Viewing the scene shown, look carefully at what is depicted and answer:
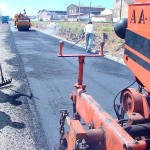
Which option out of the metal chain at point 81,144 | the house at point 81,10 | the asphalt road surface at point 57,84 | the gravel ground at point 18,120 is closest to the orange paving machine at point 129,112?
the metal chain at point 81,144

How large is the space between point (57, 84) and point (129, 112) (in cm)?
512

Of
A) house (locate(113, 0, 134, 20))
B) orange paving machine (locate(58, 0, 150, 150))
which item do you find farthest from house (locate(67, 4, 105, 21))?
orange paving machine (locate(58, 0, 150, 150))

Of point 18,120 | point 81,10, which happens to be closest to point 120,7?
point 81,10

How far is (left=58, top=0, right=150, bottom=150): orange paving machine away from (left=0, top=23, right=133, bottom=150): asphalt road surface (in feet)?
5.65

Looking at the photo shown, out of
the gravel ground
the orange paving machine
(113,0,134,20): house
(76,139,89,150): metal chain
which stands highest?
→ (113,0,134,20): house

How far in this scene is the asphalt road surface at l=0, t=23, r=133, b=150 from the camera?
5.51m

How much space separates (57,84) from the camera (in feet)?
26.7

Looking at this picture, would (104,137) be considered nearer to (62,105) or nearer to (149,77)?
(149,77)

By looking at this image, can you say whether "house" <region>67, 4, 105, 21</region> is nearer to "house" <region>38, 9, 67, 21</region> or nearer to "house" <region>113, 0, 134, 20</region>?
"house" <region>38, 9, 67, 21</region>

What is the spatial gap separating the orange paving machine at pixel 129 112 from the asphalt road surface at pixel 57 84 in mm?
1722

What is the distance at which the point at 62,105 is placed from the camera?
6234mm

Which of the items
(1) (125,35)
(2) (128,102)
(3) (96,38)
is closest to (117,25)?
(1) (125,35)

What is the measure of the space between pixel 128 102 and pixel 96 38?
60.3 feet

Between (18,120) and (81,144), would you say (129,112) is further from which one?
(18,120)
